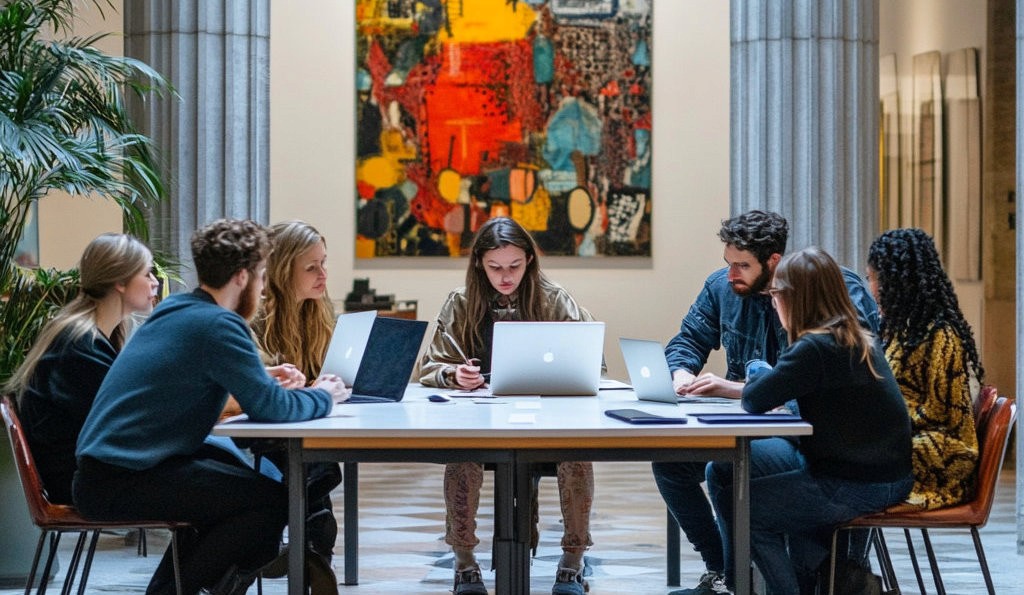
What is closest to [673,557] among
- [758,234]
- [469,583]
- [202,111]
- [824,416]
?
[469,583]

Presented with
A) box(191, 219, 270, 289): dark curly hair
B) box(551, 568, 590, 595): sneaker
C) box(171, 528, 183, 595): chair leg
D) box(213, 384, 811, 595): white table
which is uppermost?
box(191, 219, 270, 289): dark curly hair

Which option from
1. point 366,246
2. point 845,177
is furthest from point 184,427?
point 366,246

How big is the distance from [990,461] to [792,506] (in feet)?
1.85

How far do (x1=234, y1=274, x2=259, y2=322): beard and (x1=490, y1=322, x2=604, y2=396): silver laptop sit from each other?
859 mm

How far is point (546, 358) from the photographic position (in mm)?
4246

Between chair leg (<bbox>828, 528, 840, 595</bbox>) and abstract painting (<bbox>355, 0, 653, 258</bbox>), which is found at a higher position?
abstract painting (<bbox>355, 0, 653, 258</bbox>)

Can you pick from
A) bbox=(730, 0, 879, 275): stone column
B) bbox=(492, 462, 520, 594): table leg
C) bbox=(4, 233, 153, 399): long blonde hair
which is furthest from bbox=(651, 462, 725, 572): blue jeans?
bbox=(730, 0, 879, 275): stone column

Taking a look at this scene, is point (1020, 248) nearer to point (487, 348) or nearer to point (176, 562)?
point (487, 348)

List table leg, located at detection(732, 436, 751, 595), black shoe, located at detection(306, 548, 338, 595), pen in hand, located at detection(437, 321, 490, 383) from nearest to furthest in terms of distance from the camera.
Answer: table leg, located at detection(732, 436, 751, 595) < black shoe, located at detection(306, 548, 338, 595) < pen in hand, located at detection(437, 321, 490, 383)

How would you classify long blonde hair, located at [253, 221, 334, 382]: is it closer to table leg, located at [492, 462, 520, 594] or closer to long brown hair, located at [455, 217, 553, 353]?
long brown hair, located at [455, 217, 553, 353]

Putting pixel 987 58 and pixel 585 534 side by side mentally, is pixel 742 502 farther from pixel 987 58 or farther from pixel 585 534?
pixel 987 58

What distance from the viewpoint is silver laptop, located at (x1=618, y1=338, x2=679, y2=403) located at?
3.95 m

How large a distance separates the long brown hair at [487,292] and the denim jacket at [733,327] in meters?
0.55

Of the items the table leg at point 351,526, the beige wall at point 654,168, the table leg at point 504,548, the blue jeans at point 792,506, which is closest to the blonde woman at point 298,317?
the table leg at point 351,526
